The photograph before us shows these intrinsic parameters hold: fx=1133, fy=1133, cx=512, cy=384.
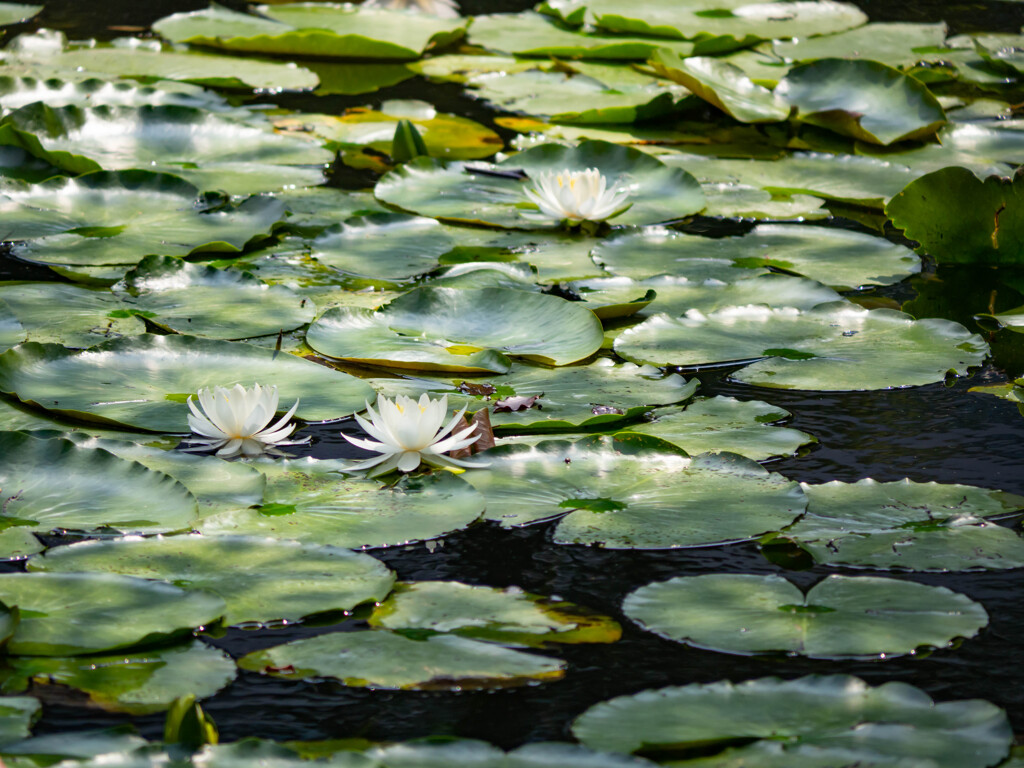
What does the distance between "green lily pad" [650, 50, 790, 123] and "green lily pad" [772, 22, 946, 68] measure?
2.31ft

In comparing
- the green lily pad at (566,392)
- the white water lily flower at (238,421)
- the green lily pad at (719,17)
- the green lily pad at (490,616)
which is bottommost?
the green lily pad at (490,616)

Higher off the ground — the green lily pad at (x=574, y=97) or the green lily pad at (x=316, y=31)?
the green lily pad at (x=316, y=31)

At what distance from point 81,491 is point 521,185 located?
1.65 m

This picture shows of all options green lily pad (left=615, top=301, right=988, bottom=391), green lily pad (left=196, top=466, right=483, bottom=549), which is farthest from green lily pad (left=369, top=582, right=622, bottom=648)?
green lily pad (left=615, top=301, right=988, bottom=391)

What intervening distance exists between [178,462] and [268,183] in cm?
151

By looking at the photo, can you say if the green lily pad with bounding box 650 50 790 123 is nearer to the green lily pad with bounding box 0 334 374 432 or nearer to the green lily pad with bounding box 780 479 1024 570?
the green lily pad with bounding box 0 334 374 432

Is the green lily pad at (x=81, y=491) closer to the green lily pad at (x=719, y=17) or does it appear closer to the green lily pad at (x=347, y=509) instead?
the green lily pad at (x=347, y=509)

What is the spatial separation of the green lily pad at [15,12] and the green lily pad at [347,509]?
12.0ft

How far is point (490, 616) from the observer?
4.36 ft

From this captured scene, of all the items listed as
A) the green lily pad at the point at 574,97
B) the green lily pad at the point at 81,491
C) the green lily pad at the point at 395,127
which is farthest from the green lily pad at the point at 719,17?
the green lily pad at the point at 81,491

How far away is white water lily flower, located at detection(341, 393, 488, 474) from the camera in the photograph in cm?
164

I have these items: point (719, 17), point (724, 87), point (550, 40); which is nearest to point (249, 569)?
point (724, 87)

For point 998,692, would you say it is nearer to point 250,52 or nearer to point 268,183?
point 268,183

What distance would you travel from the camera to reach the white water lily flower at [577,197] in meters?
2.65
